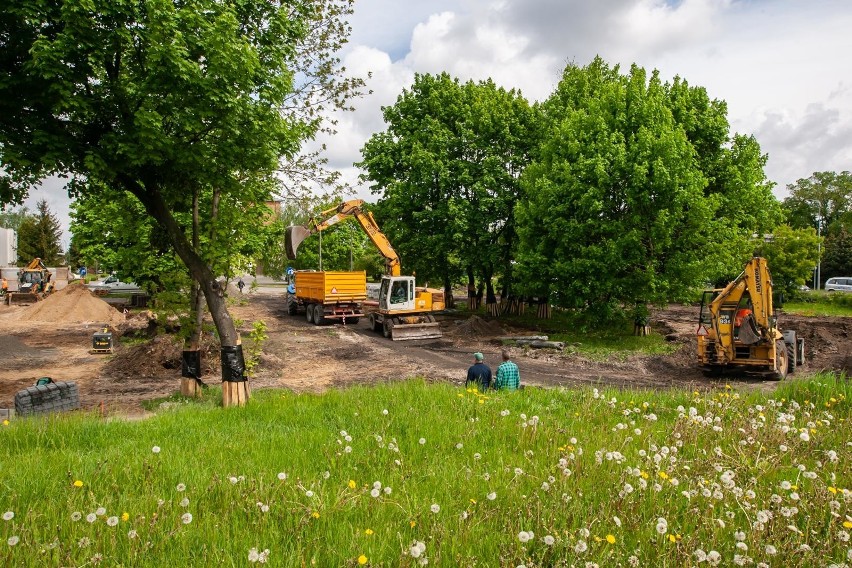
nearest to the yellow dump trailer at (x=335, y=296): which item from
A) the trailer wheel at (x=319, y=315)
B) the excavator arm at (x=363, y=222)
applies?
the trailer wheel at (x=319, y=315)

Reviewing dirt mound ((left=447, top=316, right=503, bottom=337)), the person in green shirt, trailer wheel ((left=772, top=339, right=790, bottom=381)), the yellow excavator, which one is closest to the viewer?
the person in green shirt

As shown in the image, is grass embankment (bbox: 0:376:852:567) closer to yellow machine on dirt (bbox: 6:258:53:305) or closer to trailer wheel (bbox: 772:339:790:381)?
trailer wheel (bbox: 772:339:790:381)

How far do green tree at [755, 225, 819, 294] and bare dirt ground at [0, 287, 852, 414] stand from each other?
10923 mm

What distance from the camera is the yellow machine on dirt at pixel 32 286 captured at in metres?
41.6

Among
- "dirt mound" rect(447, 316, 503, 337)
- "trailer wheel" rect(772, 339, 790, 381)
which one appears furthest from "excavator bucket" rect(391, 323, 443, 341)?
"trailer wheel" rect(772, 339, 790, 381)

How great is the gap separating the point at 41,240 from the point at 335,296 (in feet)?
204

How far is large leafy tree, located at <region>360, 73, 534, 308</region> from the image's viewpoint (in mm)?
29078

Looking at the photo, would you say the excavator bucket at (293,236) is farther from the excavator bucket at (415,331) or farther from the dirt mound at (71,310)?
the dirt mound at (71,310)

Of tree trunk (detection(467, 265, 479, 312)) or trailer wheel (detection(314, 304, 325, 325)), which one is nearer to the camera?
trailer wheel (detection(314, 304, 325, 325))

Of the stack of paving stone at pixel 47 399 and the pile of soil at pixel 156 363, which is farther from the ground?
the stack of paving stone at pixel 47 399

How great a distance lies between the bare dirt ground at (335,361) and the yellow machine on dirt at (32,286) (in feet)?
46.1

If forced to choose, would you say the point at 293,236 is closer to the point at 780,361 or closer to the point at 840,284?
the point at 780,361

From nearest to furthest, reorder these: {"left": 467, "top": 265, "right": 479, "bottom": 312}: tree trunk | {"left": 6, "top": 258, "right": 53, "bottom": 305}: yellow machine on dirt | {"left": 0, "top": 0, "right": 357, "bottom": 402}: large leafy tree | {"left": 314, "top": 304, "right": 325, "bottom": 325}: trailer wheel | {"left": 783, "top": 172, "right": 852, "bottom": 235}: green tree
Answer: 1. {"left": 0, "top": 0, "right": 357, "bottom": 402}: large leafy tree
2. {"left": 314, "top": 304, "right": 325, "bottom": 325}: trailer wheel
3. {"left": 467, "top": 265, "right": 479, "bottom": 312}: tree trunk
4. {"left": 6, "top": 258, "right": 53, "bottom": 305}: yellow machine on dirt
5. {"left": 783, "top": 172, "right": 852, "bottom": 235}: green tree

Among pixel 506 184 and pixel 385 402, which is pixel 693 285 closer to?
pixel 506 184
